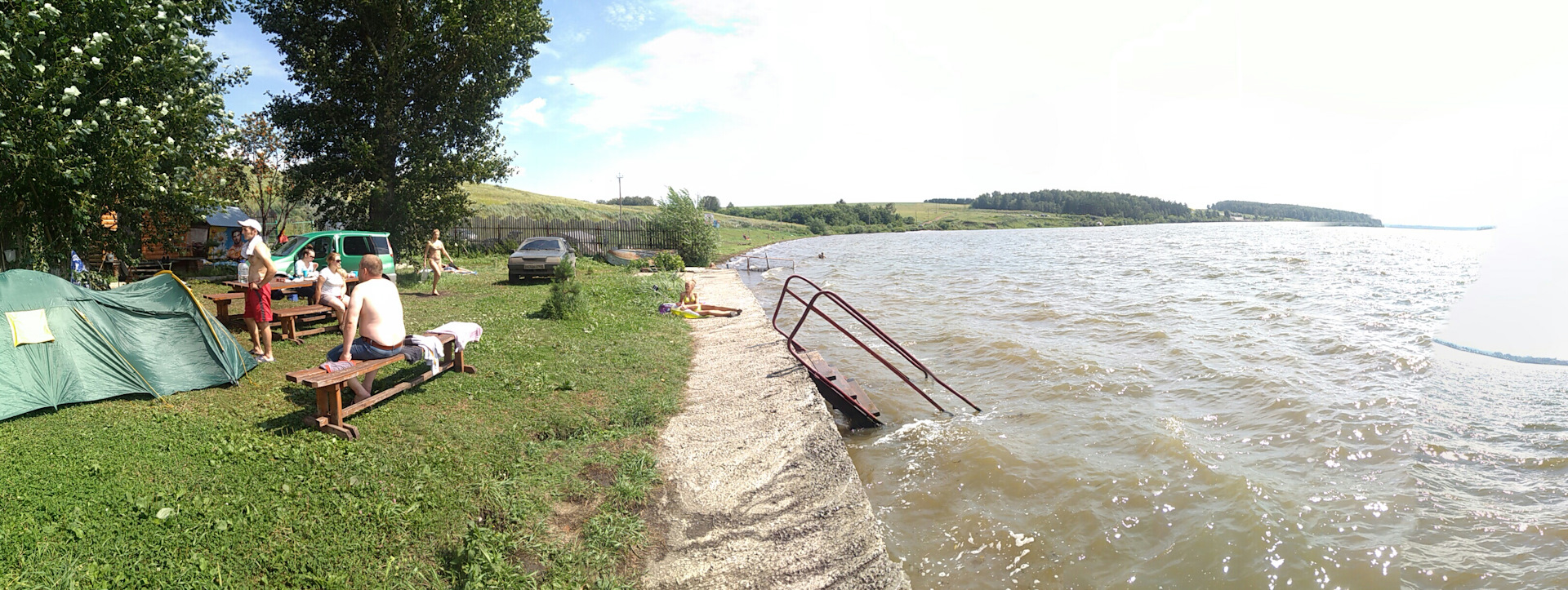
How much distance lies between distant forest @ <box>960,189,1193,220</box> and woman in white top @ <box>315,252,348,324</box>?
151176mm

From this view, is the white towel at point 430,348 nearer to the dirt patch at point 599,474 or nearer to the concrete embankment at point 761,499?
the dirt patch at point 599,474

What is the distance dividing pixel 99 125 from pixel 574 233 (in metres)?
23.3

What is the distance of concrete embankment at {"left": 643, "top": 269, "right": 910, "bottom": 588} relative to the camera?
175 inches

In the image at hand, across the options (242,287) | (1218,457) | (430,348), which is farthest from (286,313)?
(1218,457)

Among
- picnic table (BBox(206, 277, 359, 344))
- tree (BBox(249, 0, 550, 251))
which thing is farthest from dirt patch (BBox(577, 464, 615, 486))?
tree (BBox(249, 0, 550, 251))

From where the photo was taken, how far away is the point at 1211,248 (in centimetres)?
5103

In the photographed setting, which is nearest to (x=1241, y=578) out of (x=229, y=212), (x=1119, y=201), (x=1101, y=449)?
(x=1101, y=449)

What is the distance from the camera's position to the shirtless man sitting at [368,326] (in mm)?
6086

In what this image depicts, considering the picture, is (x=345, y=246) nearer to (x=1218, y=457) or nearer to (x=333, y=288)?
(x=333, y=288)

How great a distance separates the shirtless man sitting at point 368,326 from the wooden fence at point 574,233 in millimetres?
26136

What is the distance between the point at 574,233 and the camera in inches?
1268

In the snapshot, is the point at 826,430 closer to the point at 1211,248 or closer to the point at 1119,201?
the point at 1211,248

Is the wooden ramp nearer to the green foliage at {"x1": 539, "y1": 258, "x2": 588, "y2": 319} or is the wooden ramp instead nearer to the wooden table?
the green foliage at {"x1": 539, "y1": 258, "x2": 588, "y2": 319}

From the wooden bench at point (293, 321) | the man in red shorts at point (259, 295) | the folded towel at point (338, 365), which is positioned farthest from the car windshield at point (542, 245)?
the folded towel at point (338, 365)
